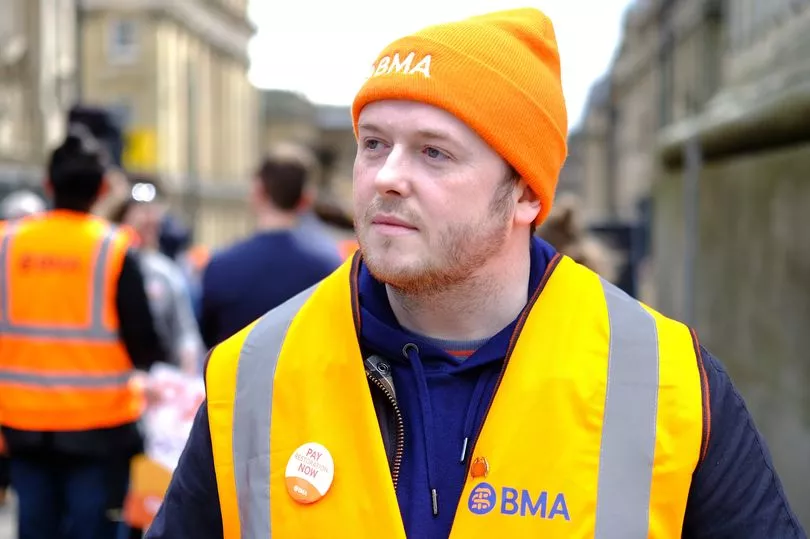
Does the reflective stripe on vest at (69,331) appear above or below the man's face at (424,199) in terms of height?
below

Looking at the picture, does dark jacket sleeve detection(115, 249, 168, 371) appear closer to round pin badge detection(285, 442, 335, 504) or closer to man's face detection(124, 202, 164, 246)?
man's face detection(124, 202, 164, 246)

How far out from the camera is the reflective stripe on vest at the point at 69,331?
4.91 metres

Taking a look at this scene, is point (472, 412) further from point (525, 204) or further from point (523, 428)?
point (525, 204)

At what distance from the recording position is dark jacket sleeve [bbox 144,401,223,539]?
2.17 m

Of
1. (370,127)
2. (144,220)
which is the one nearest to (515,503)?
(370,127)

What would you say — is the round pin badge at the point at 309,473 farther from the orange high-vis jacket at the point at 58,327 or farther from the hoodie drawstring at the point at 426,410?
the orange high-vis jacket at the point at 58,327

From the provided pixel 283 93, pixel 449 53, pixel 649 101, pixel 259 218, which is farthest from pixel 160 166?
pixel 449 53

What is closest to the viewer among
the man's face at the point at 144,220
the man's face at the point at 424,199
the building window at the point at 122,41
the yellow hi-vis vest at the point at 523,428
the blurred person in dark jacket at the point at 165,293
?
the yellow hi-vis vest at the point at 523,428

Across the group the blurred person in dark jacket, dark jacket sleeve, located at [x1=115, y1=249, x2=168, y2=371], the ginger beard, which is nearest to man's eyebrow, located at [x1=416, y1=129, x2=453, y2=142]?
the ginger beard

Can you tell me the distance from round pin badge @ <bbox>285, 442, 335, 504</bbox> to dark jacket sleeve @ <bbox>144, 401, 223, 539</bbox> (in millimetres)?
187

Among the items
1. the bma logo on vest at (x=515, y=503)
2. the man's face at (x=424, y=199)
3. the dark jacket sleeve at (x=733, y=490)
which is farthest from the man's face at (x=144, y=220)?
the dark jacket sleeve at (x=733, y=490)

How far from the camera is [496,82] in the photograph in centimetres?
218

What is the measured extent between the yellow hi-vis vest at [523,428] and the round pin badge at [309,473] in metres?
0.01

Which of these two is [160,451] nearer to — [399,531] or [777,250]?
[777,250]
